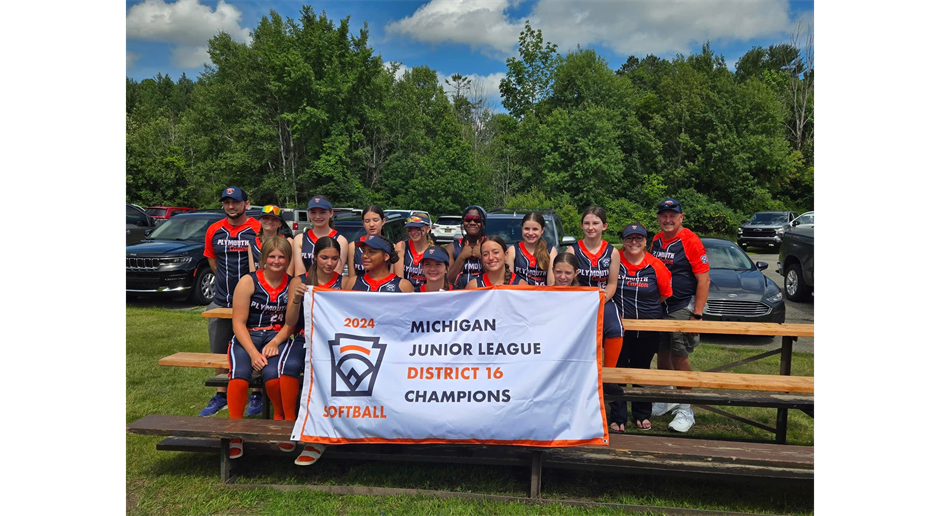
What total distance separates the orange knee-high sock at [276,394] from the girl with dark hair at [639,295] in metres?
2.79

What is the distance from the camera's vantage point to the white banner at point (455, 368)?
3656 mm

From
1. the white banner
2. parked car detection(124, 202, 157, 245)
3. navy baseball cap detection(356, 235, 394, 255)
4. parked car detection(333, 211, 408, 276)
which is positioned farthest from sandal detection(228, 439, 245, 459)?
parked car detection(124, 202, 157, 245)

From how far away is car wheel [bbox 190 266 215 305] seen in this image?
35.6ft

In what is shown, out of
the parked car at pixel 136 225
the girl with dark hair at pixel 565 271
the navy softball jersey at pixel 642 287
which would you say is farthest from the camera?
the parked car at pixel 136 225

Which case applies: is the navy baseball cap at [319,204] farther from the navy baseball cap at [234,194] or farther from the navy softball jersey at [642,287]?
the navy softball jersey at [642,287]

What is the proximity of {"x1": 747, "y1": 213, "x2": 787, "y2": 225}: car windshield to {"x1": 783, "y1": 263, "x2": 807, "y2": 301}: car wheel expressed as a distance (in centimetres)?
1480

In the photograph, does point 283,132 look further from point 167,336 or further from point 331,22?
point 167,336

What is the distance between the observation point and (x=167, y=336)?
8.22m

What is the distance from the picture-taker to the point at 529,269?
4.94m

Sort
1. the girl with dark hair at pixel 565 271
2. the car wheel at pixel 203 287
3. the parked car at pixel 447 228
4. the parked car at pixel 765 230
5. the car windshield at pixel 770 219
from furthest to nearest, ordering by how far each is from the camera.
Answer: the car windshield at pixel 770 219 → the parked car at pixel 447 228 → the parked car at pixel 765 230 → the car wheel at pixel 203 287 → the girl with dark hair at pixel 565 271

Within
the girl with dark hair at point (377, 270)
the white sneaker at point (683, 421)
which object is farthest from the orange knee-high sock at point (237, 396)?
the white sneaker at point (683, 421)

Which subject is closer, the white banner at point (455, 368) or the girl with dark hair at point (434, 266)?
the white banner at point (455, 368)

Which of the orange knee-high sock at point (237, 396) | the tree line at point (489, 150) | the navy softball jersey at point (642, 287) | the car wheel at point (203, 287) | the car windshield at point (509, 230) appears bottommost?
the orange knee-high sock at point (237, 396)

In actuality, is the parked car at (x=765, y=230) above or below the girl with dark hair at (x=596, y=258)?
above
